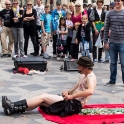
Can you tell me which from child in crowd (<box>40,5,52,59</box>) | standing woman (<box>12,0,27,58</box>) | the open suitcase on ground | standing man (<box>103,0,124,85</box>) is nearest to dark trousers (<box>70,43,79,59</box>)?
child in crowd (<box>40,5,52,59</box>)

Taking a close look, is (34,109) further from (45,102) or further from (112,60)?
(112,60)

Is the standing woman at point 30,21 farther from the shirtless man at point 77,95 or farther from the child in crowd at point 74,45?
the shirtless man at point 77,95

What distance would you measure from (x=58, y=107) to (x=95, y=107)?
69 centimetres

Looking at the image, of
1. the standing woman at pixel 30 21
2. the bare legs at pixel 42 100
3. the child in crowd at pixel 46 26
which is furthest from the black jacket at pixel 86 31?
the bare legs at pixel 42 100

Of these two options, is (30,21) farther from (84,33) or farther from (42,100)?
(42,100)

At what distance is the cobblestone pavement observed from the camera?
5691 mm

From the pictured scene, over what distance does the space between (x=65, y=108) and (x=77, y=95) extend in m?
0.25

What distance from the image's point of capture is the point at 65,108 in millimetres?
5523

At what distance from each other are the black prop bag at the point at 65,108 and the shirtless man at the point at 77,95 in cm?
8

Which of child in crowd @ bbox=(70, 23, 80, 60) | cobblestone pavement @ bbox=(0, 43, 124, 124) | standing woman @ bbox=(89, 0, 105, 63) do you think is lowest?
cobblestone pavement @ bbox=(0, 43, 124, 124)

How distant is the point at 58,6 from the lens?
13.4 meters

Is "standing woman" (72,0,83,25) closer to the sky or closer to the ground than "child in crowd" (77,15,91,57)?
closer to the sky

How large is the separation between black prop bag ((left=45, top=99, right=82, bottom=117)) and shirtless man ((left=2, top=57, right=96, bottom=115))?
79mm

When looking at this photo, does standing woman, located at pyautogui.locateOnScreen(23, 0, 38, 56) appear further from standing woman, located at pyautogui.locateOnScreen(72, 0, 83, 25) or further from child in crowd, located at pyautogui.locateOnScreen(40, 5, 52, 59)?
standing woman, located at pyautogui.locateOnScreen(72, 0, 83, 25)
